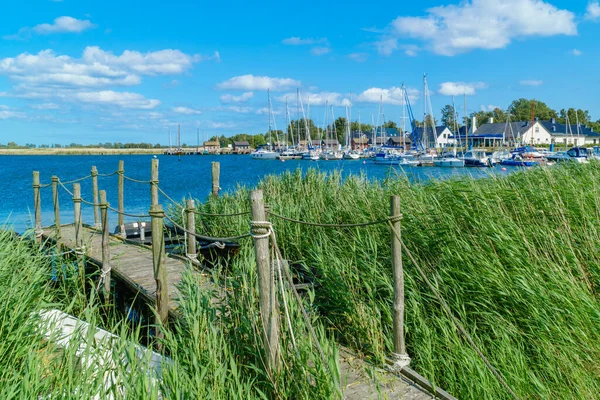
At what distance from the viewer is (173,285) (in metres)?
7.09

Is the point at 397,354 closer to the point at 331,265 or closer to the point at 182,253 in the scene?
the point at 331,265

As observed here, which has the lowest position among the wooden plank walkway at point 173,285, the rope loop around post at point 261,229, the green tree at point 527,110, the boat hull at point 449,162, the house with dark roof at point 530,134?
the wooden plank walkway at point 173,285

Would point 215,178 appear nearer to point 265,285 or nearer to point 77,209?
point 77,209

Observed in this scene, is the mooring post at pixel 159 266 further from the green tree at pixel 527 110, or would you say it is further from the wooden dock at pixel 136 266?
the green tree at pixel 527 110

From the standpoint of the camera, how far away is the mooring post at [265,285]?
4289 millimetres

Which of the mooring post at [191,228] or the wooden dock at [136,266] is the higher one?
the mooring post at [191,228]

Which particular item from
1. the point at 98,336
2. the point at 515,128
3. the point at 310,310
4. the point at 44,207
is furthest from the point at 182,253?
the point at 515,128

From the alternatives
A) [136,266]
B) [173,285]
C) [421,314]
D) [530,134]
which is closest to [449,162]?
[530,134]

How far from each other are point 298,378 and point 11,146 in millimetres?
227910

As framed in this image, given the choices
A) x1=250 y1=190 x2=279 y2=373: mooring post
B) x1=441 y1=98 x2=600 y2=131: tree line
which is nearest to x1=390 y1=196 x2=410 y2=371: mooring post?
x1=250 y1=190 x2=279 y2=373: mooring post

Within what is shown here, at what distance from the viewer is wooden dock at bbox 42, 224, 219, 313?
7249mm

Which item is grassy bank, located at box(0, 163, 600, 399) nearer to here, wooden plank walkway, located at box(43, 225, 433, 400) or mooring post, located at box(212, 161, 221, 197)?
wooden plank walkway, located at box(43, 225, 433, 400)

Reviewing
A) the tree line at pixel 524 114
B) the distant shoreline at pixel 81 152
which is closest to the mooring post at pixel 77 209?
the tree line at pixel 524 114

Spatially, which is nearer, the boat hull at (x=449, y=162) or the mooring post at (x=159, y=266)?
the mooring post at (x=159, y=266)
